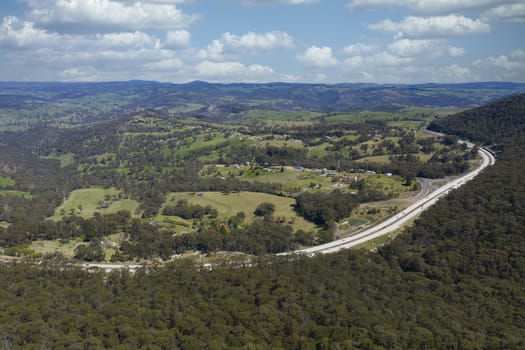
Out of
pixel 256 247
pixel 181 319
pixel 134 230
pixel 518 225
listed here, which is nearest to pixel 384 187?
pixel 518 225

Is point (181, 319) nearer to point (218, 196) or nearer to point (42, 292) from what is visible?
point (42, 292)

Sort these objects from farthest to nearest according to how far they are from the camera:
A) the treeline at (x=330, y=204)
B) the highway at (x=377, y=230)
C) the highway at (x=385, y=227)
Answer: the treeline at (x=330, y=204)
the highway at (x=385, y=227)
the highway at (x=377, y=230)

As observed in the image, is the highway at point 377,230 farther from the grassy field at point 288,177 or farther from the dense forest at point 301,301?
the grassy field at point 288,177

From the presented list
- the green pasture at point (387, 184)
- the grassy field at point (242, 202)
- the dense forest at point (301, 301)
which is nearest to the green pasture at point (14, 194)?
the grassy field at point (242, 202)

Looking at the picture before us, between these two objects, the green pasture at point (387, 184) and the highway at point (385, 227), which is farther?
the green pasture at point (387, 184)

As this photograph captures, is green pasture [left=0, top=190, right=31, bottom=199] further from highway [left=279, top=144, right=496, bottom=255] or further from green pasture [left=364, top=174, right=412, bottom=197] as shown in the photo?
green pasture [left=364, top=174, right=412, bottom=197]

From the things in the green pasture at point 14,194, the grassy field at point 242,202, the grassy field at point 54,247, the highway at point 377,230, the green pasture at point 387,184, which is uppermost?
the green pasture at point 387,184

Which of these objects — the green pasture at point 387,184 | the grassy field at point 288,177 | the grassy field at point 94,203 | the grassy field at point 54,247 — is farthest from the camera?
the grassy field at point 288,177
